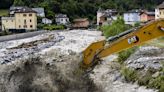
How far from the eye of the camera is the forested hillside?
98662mm

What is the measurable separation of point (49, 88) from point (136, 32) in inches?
168

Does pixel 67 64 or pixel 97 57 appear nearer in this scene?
pixel 97 57

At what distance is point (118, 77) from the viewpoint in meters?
17.7

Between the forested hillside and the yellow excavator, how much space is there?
248ft

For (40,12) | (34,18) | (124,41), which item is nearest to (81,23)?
(40,12)

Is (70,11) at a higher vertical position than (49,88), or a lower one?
lower

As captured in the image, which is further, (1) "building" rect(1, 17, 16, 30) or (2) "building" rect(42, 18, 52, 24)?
(2) "building" rect(42, 18, 52, 24)

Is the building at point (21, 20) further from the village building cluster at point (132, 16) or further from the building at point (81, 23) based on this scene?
the building at point (81, 23)

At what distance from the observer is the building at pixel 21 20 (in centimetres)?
7750

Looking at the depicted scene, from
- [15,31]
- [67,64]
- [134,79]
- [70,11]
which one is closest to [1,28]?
[15,31]

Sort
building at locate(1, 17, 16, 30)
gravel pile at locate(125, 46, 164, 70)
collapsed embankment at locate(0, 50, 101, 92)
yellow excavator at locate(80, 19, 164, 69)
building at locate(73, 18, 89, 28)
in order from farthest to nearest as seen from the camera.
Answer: building at locate(73, 18, 89, 28) < building at locate(1, 17, 16, 30) < gravel pile at locate(125, 46, 164, 70) < collapsed embankment at locate(0, 50, 101, 92) < yellow excavator at locate(80, 19, 164, 69)

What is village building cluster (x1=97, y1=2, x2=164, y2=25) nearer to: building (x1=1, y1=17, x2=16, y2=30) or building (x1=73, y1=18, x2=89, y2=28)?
building (x1=73, y1=18, x2=89, y2=28)

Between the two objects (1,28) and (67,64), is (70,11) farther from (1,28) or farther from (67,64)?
(67,64)

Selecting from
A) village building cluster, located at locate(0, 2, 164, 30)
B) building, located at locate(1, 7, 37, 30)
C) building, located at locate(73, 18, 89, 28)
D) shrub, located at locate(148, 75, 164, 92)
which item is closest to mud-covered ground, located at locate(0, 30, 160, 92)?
shrub, located at locate(148, 75, 164, 92)
